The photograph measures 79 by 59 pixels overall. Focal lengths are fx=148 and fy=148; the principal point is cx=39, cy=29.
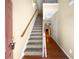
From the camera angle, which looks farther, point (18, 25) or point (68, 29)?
point (68, 29)

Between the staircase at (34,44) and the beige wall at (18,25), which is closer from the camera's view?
the beige wall at (18,25)

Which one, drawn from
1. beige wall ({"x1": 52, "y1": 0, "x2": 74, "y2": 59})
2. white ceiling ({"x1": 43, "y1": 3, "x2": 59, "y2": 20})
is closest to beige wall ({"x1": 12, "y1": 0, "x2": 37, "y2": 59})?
beige wall ({"x1": 52, "y1": 0, "x2": 74, "y2": 59})

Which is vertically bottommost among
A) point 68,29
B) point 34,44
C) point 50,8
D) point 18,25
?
point 34,44

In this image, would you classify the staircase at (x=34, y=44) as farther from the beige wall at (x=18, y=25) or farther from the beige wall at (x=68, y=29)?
the beige wall at (x=68, y=29)

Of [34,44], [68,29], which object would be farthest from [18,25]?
[34,44]

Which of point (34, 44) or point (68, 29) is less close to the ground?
point (68, 29)

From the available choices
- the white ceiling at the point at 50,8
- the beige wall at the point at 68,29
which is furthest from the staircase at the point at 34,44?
the white ceiling at the point at 50,8

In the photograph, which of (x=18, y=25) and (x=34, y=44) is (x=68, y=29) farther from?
(x=18, y=25)

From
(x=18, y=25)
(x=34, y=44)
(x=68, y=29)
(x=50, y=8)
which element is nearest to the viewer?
(x=18, y=25)

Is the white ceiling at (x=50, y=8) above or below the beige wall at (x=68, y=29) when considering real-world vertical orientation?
above

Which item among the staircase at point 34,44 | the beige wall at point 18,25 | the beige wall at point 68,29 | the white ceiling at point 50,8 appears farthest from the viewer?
the white ceiling at point 50,8

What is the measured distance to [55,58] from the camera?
558cm
